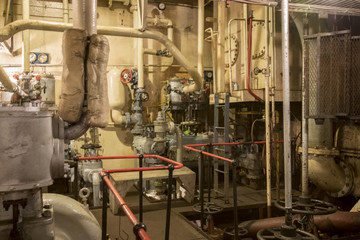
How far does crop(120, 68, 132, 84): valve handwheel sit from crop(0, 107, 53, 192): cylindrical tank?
232 inches

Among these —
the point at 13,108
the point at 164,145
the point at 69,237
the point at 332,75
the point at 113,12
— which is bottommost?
the point at 69,237

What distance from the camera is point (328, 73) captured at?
4641 millimetres

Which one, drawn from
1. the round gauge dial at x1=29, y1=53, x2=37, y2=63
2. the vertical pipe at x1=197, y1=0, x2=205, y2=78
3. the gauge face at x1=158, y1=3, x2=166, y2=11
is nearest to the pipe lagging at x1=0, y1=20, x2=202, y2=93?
the vertical pipe at x1=197, y1=0, x2=205, y2=78

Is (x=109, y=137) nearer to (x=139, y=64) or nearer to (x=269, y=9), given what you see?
(x=139, y=64)

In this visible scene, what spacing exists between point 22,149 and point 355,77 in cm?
462

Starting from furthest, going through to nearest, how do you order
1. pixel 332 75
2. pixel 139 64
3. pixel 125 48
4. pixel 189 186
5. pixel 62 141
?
pixel 125 48 → pixel 139 64 → pixel 189 186 → pixel 332 75 → pixel 62 141

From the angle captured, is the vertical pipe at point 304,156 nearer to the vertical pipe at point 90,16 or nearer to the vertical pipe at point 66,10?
the vertical pipe at point 90,16

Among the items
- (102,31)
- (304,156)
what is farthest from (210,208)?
A: (102,31)

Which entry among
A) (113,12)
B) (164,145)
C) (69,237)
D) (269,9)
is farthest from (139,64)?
(69,237)

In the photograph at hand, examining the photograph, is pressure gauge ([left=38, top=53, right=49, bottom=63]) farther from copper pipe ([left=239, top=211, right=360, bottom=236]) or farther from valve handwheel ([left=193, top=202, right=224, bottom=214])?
copper pipe ([left=239, top=211, right=360, bottom=236])

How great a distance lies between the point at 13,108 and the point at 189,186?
4.17 metres

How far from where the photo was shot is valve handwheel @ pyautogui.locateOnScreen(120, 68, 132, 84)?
7523 millimetres

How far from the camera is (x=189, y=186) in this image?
5.46 metres

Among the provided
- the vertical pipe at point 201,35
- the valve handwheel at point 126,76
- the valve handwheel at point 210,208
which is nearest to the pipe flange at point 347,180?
the valve handwheel at point 210,208
